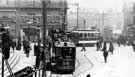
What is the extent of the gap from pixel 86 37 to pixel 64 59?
3265cm

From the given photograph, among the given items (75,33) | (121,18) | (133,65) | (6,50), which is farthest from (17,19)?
(121,18)

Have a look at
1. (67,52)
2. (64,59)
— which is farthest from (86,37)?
(64,59)

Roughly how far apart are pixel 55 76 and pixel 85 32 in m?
34.7

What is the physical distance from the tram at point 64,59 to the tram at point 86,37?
3016cm

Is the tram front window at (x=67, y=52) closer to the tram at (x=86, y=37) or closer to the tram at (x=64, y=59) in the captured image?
the tram at (x=64, y=59)

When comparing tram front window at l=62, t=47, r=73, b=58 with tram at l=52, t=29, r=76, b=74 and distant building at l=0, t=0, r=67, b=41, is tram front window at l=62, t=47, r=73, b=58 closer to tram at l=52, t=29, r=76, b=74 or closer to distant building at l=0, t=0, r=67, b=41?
tram at l=52, t=29, r=76, b=74

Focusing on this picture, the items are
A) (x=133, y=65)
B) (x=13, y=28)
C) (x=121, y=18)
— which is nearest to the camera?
(x=133, y=65)

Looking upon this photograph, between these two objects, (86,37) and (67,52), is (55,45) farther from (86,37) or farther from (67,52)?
(86,37)

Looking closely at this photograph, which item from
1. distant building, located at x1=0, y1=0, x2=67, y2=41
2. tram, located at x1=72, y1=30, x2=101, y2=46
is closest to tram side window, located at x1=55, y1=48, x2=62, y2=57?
tram, located at x1=72, y1=30, x2=101, y2=46

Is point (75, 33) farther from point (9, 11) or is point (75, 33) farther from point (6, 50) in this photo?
point (6, 50)

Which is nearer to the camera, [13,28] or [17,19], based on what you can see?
[13,28]

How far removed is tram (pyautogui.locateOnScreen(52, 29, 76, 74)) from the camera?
2547 cm

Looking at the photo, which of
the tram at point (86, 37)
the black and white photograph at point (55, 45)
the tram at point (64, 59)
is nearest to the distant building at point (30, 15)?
the black and white photograph at point (55, 45)

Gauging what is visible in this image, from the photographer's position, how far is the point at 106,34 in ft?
271
